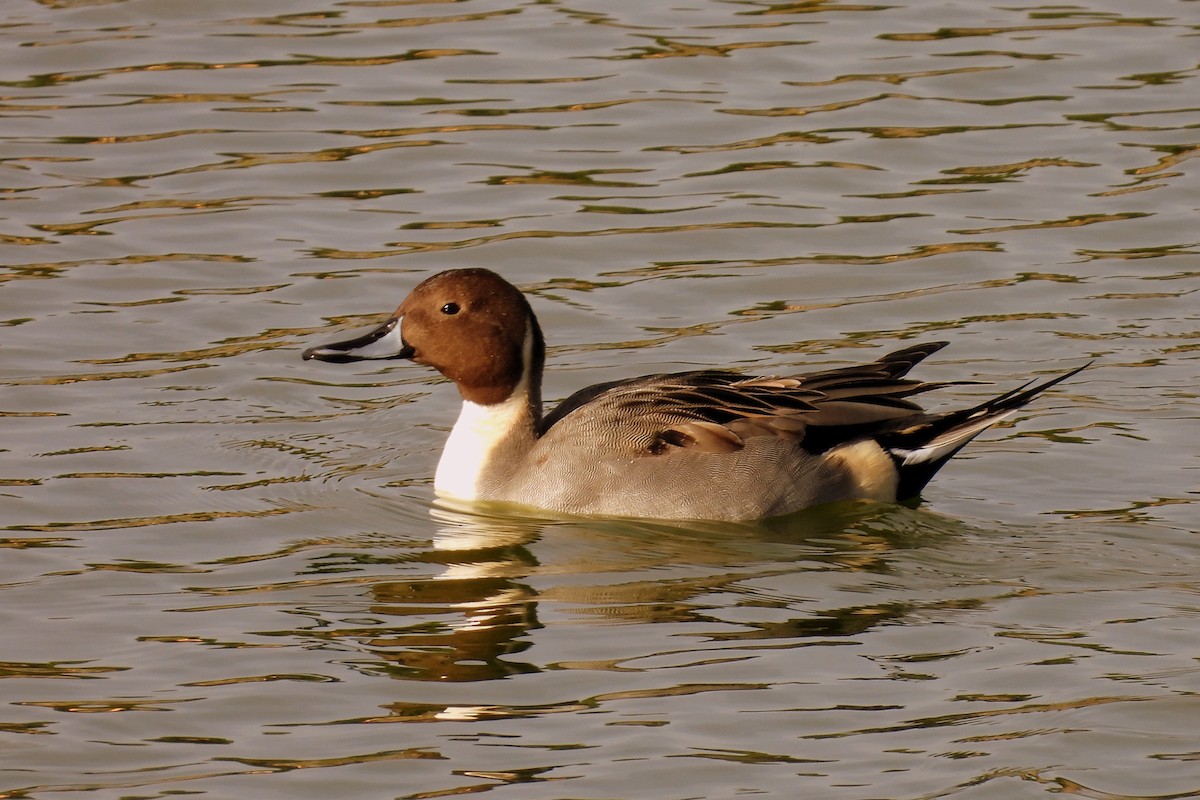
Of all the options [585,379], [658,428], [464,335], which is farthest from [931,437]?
[585,379]

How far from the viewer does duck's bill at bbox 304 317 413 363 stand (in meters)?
8.35

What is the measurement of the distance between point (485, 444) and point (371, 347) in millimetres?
586

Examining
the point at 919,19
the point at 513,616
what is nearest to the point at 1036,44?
the point at 919,19

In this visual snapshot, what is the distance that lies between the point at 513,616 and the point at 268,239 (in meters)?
4.61

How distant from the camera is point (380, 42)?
44.9ft

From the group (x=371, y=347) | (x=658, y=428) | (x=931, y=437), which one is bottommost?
(x=931, y=437)

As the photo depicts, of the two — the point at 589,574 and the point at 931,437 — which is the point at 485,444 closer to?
the point at 589,574

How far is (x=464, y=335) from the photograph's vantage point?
330 inches

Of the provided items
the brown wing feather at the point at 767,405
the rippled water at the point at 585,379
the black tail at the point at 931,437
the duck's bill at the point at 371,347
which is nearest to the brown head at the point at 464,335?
the duck's bill at the point at 371,347

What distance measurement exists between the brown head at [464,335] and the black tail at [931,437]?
1.47m

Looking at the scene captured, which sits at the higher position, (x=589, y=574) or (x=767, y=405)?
(x=767, y=405)

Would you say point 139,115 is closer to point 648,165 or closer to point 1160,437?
point 648,165

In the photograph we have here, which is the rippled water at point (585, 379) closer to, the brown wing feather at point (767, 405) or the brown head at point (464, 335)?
the brown wing feather at point (767, 405)

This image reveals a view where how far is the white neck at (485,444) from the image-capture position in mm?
8305
